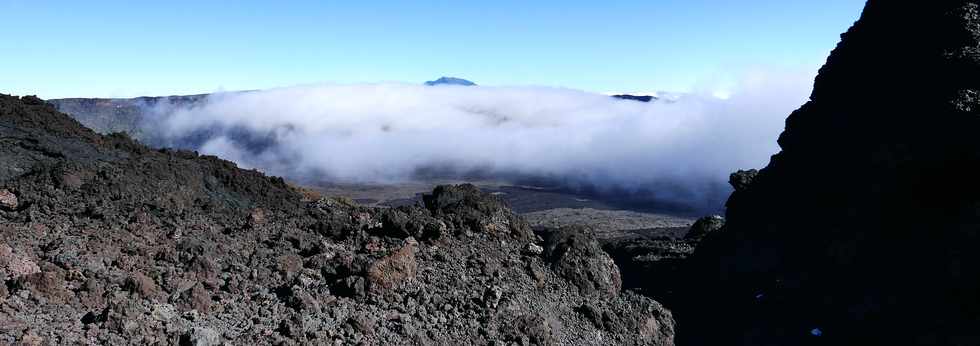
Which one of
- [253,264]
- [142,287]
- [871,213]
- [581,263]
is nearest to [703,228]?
[871,213]

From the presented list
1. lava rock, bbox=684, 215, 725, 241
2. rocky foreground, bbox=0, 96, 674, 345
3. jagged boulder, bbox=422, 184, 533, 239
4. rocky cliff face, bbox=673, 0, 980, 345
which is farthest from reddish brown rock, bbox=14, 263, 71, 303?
lava rock, bbox=684, 215, 725, 241

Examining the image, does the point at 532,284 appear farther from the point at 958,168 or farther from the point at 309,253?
the point at 958,168

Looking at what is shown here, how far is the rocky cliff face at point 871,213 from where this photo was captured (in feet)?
32.2

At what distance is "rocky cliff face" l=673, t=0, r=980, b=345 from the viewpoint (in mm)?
9820

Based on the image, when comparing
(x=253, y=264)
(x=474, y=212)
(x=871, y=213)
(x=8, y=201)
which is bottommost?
(x=253, y=264)

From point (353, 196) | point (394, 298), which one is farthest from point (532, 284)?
point (353, 196)

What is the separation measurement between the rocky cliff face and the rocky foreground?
7.97 ft

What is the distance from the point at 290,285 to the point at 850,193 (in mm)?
9078

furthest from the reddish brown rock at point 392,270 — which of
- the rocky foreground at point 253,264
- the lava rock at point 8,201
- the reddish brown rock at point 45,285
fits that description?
the lava rock at point 8,201

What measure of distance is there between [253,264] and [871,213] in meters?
8.98

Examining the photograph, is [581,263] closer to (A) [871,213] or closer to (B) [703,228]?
(A) [871,213]

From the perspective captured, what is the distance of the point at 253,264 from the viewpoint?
7.50 meters

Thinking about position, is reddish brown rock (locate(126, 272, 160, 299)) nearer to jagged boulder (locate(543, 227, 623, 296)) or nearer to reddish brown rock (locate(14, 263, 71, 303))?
reddish brown rock (locate(14, 263, 71, 303))

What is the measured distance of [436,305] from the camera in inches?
296
